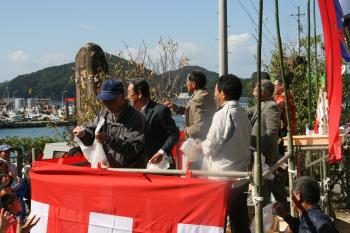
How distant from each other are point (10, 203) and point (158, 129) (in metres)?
1.61

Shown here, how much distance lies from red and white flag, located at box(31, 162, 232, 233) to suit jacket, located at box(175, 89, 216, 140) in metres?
1.51

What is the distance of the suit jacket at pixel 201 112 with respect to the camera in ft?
18.4

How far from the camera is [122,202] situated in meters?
4.24

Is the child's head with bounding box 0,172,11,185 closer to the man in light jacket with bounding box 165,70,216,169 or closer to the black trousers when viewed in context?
the man in light jacket with bounding box 165,70,216,169

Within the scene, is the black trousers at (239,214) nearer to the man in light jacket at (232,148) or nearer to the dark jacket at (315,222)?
the man in light jacket at (232,148)

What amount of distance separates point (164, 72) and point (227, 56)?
170cm

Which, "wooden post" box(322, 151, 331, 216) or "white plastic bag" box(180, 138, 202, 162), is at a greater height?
"white plastic bag" box(180, 138, 202, 162)

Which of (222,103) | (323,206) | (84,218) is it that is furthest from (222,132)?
(323,206)

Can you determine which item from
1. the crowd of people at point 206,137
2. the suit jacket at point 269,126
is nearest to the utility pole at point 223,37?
the crowd of people at point 206,137

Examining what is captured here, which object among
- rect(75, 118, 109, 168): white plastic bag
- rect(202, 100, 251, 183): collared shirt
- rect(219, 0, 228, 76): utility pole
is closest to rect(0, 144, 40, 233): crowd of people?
rect(75, 118, 109, 168): white plastic bag

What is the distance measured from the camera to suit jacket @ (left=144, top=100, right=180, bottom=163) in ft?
18.0

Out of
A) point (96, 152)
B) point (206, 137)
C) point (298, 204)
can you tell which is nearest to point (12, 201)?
point (96, 152)

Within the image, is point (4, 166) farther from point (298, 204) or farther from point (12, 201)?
point (298, 204)

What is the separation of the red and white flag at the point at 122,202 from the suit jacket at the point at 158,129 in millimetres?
1062
